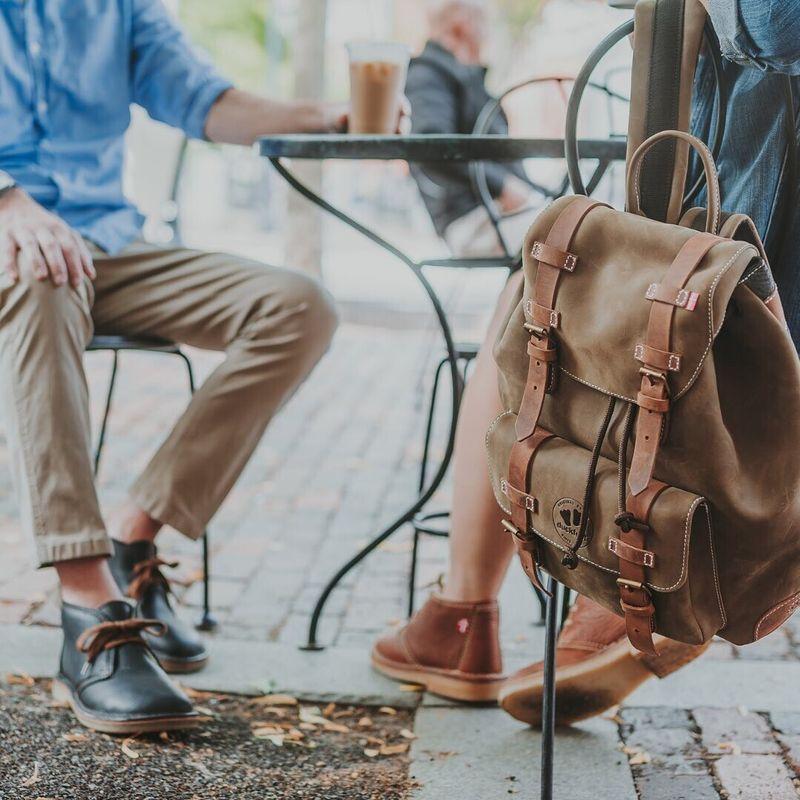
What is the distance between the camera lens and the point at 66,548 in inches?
77.9

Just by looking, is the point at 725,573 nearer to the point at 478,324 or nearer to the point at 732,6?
the point at 732,6

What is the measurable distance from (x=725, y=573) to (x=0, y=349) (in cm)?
133

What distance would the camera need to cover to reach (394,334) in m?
7.32

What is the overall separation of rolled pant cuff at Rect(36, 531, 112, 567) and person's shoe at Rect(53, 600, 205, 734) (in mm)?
95

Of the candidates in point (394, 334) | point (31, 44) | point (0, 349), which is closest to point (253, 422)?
point (0, 349)

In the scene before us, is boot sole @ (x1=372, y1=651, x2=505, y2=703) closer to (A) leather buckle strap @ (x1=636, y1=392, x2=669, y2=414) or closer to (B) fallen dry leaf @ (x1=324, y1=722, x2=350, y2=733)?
(B) fallen dry leaf @ (x1=324, y1=722, x2=350, y2=733)

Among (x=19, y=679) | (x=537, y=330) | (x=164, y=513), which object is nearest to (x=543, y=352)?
(x=537, y=330)

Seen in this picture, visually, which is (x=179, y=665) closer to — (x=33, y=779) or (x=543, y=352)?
(x=33, y=779)

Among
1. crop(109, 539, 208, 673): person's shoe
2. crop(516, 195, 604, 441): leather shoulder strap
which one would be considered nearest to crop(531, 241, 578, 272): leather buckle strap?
crop(516, 195, 604, 441): leather shoulder strap

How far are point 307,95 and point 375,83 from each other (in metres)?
5.30

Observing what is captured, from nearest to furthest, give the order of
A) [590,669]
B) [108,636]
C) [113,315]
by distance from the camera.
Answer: [590,669] → [108,636] → [113,315]

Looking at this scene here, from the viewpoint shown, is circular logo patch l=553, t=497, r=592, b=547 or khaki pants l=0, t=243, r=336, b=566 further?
khaki pants l=0, t=243, r=336, b=566

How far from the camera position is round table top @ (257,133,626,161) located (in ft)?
6.43

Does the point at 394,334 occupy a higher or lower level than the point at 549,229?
lower
